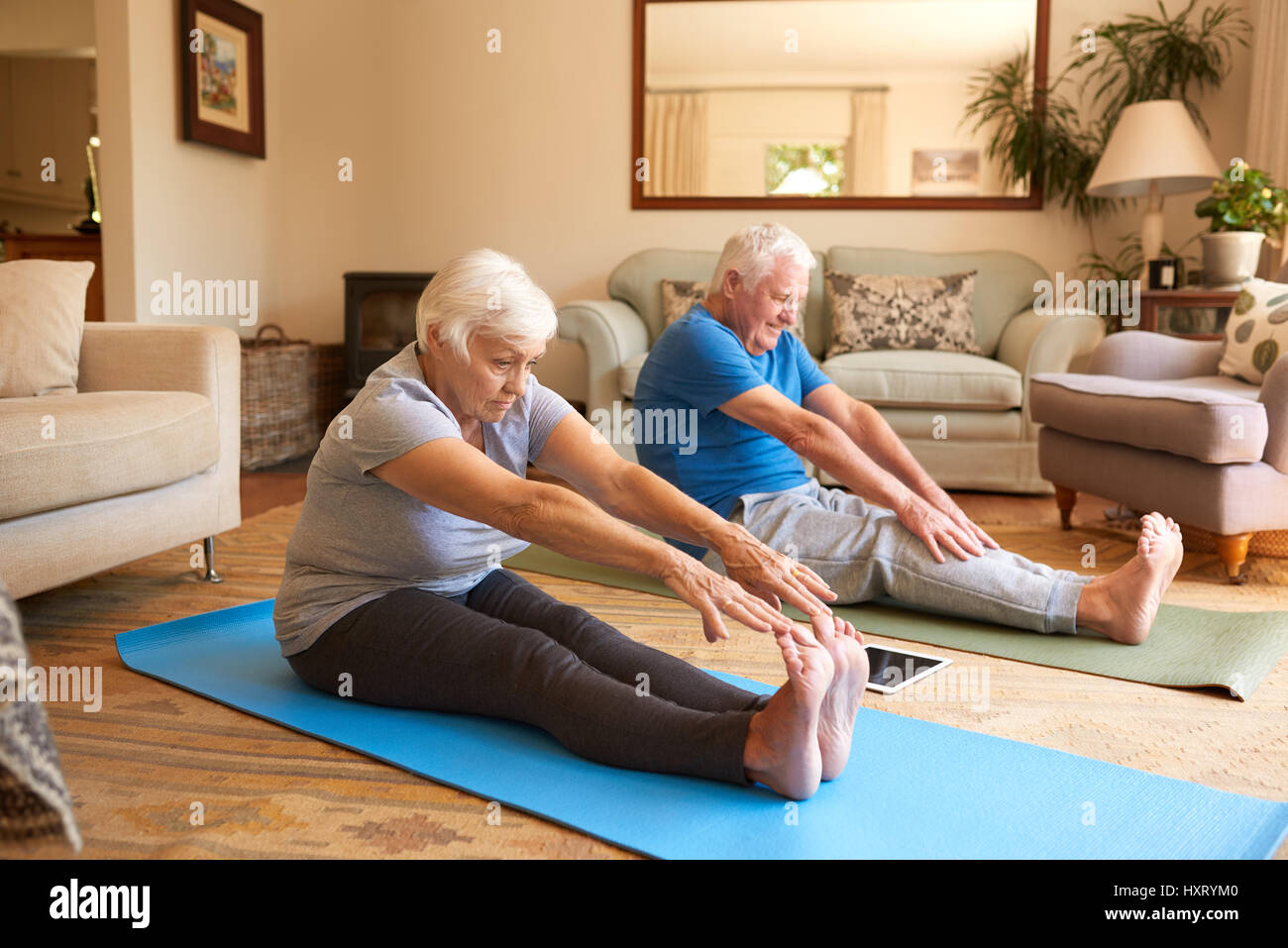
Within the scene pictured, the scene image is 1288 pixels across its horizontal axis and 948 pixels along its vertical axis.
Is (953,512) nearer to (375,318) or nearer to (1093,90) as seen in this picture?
(1093,90)

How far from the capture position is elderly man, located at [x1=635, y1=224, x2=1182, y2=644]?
90.6 inches

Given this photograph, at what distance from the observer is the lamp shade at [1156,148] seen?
420cm

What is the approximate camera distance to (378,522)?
1.74 metres

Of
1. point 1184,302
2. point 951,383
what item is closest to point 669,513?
point 951,383

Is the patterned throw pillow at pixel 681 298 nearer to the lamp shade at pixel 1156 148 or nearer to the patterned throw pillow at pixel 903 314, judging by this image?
the patterned throw pillow at pixel 903 314

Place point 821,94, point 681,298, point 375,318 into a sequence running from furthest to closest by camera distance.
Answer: point 375,318, point 821,94, point 681,298

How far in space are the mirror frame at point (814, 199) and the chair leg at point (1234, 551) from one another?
2.51m

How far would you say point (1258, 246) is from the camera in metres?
3.94

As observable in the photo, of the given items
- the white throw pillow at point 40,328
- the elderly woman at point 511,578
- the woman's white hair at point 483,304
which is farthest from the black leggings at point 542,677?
the white throw pillow at point 40,328

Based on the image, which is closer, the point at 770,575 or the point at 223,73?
the point at 770,575

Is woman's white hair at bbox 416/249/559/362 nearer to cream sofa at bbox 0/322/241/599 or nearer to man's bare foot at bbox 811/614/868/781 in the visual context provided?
man's bare foot at bbox 811/614/868/781

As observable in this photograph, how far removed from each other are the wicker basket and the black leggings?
9.58 ft

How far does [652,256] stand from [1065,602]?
2996 millimetres

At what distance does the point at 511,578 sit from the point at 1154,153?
3448 millimetres
